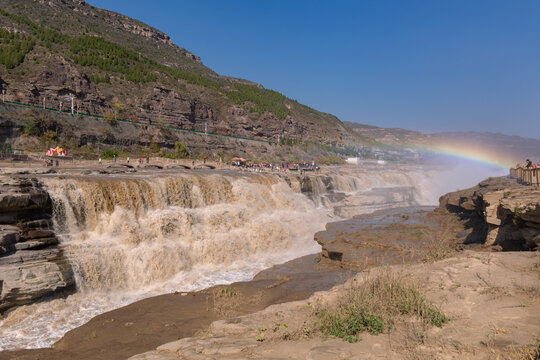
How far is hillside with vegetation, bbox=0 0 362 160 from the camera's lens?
48594 millimetres

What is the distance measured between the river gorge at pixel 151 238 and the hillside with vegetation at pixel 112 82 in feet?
92.7

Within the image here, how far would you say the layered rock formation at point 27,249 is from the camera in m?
9.21

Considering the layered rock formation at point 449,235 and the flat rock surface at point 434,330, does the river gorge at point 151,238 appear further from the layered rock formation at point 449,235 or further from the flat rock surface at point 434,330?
the flat rock surface at point 434,330

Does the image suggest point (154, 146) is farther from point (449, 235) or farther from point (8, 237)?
point (449, 235)

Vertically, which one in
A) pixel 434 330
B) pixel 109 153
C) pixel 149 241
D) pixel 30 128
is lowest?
pixel 149 241

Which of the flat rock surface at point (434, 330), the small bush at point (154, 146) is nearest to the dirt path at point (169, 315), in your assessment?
the flat rock surface at point (434, 330)

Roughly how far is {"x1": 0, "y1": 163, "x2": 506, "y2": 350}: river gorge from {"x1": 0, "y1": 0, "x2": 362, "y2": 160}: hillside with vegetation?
1112 inches

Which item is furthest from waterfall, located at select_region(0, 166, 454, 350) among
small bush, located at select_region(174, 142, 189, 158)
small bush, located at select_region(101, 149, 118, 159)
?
small bush, located at select_region(174, 142, 189, 158)

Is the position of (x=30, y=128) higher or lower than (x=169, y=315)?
higher

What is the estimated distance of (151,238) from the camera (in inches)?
537

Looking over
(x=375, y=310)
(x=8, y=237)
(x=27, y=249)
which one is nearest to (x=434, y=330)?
(x=375, y=310)

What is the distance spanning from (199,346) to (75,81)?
57557 mm

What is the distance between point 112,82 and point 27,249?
6254 cm

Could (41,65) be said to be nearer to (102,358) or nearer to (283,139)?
(283,139)
